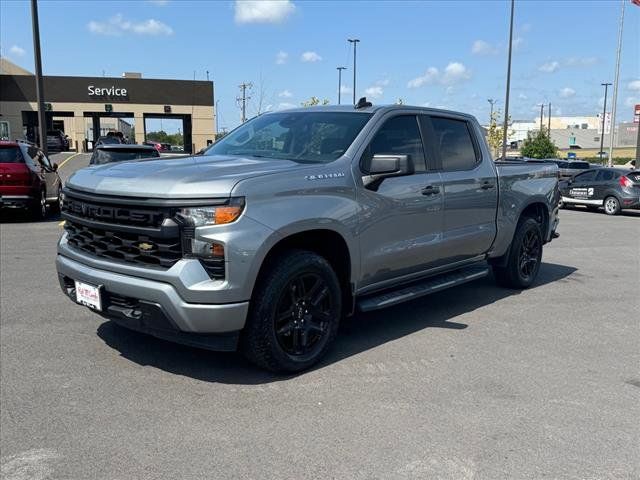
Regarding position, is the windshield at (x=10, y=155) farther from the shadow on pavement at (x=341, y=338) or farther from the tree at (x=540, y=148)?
the tree at (x=540, y=148)

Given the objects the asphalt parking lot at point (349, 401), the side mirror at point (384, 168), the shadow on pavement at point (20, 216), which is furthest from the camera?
the shadow on pavement at point (20, 216)

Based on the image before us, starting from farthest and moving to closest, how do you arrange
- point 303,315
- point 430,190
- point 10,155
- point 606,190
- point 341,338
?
point 606,190 → point 10,155 → point 430,190 → point 341,338 → point 303,315

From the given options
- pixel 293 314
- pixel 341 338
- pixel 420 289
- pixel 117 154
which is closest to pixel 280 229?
pixel 293 314

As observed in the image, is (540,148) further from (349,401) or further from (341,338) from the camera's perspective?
(349,401)

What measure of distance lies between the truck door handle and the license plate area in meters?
2.82

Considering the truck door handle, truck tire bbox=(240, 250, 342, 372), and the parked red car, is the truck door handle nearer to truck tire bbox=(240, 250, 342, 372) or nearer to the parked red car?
truck tire bbox=(240, 250, 342, 372)

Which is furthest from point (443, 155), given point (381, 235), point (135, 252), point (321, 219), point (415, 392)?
point (135, 252)

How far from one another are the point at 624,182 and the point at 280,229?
17.9 m

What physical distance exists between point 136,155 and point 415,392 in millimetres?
11882

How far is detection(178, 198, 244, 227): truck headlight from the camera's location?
376 cm

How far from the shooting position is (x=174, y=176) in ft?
12.9

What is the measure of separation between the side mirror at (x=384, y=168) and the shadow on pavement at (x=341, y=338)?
4.54 ft

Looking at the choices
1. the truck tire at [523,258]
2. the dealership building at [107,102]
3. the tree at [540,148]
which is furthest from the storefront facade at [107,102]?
the truck tire at [523,258]

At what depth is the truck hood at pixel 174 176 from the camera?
378cm
